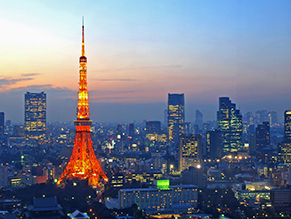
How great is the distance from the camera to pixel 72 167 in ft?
99.6

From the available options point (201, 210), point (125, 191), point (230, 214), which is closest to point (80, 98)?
point (125, 191)

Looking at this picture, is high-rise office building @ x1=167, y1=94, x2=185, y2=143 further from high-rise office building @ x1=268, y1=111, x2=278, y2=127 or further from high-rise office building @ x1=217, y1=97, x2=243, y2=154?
high-rise office building @ x1=268, y1=111, x2=278, y2=127

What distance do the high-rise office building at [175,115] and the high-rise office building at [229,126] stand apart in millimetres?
9574

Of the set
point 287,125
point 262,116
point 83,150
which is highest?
point 262,116

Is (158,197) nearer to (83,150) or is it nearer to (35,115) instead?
(83,150)

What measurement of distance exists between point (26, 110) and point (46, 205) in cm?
6086

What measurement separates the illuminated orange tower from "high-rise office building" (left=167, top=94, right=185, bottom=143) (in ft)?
144

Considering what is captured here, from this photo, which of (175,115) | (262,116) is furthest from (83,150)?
(262,116)

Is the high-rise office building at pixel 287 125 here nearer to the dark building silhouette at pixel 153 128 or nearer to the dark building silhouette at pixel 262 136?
the dark building silhouette at pixel 262 136

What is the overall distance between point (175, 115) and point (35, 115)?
19815 millimetres

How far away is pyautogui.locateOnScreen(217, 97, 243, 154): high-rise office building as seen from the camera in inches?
2359

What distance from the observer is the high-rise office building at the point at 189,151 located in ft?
145

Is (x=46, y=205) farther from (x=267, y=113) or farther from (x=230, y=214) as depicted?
(x=267, y=113)

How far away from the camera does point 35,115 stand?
79.8m
